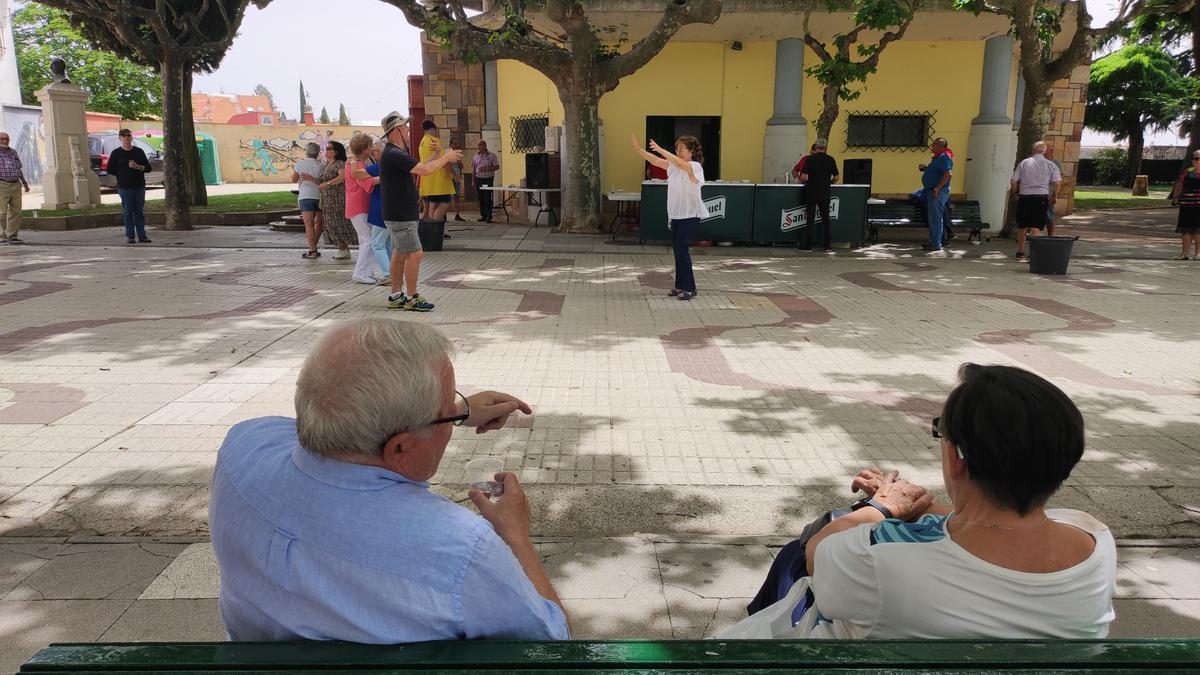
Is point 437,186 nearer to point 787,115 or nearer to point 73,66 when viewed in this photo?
point 787,115

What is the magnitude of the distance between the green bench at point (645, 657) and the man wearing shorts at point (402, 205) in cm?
695

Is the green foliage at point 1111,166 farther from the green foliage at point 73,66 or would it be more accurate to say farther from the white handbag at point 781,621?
the green foliage at point 73,66

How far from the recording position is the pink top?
30.5 ft

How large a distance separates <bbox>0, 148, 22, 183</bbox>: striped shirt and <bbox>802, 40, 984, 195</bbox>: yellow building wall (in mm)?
14619

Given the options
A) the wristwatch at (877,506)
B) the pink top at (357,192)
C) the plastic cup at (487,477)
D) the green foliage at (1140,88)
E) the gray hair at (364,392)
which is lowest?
the wristwatch at (877,506)

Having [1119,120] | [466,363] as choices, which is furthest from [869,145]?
[1119,120]

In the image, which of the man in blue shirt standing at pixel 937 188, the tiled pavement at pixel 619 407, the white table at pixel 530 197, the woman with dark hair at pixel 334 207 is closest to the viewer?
the tiled pavement at pixel 619 407

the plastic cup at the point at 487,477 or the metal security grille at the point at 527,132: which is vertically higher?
the metal security grille at the point at 527,132

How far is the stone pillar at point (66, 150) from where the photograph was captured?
18188 millimetres

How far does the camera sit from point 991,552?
5.53 feet

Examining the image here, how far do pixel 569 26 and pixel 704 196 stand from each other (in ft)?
11.9

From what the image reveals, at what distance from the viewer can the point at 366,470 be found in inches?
61.5

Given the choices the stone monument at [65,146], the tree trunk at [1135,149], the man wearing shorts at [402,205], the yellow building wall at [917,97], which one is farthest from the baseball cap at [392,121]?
the tree trunk at [1135,149]

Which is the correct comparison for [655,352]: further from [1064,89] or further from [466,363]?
[1064,89]
